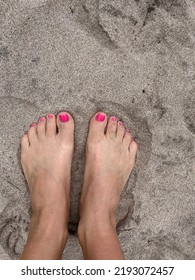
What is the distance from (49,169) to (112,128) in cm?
36

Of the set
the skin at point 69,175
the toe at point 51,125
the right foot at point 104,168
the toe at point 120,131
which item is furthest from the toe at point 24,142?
the toe at point 120,131

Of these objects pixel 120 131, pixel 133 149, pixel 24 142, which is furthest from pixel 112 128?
pixel 24 142

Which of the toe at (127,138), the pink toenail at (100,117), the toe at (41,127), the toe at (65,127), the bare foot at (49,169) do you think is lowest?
the bare foot at (49,169)

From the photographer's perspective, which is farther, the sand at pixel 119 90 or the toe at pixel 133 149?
the toe at pixel 133 149

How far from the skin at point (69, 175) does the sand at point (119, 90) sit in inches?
1.9

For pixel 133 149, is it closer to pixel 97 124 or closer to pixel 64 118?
pixel 97 124

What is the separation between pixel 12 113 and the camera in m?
1.65

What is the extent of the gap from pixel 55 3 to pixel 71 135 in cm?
60

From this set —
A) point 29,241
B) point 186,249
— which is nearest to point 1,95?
point 29,241

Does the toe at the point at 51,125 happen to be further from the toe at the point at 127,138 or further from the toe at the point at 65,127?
the toe at the point at 127,138

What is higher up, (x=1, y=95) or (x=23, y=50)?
→ (x=23, y=50)

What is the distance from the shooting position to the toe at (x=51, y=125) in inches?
66.3

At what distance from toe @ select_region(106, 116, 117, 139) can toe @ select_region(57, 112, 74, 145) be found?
18cm
